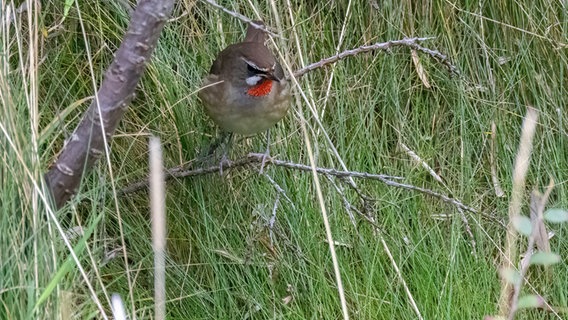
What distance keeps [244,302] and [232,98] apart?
641 mm

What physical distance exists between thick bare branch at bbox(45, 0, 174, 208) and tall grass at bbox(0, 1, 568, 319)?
6 centimetres

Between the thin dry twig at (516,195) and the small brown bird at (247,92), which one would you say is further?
the small brown bird at (247,92)

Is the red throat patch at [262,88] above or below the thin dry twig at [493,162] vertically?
above

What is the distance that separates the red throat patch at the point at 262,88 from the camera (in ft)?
8.99

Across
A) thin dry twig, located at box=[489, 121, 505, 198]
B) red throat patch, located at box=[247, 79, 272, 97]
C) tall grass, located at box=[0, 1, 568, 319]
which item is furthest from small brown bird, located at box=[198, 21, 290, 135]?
thin dry twig, located at box=[489, 121, 505, 198]

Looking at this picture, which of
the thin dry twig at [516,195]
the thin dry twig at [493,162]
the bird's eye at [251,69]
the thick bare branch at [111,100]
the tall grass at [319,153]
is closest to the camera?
the thin dry twig at [516,195]

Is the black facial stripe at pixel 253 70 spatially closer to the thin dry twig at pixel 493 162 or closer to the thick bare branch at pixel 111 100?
the thick bare branch at pixel 111 100

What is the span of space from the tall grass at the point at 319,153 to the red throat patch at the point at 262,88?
0.16 m

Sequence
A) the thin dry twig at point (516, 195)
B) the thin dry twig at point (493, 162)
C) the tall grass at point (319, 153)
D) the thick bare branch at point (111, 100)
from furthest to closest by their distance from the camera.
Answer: the thin dry twig at point (493, 162), the tall grass at point (319, 153), the thick bare branch at point (111, 100), the thin dry twig at point (516, 195)

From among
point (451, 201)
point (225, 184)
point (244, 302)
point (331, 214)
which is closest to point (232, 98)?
point (225, 184)

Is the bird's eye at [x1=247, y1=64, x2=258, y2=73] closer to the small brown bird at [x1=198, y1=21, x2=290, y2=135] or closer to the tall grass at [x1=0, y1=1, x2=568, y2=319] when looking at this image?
the small brown bird at [x1=198, y1=21, x2=290, y2=135]

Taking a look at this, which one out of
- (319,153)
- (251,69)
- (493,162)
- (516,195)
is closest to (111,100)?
(251,69)

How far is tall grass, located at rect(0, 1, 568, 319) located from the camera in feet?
7.93

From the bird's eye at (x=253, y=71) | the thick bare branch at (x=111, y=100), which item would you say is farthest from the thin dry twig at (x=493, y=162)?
the thick bare branch at (x=111, y=100)
